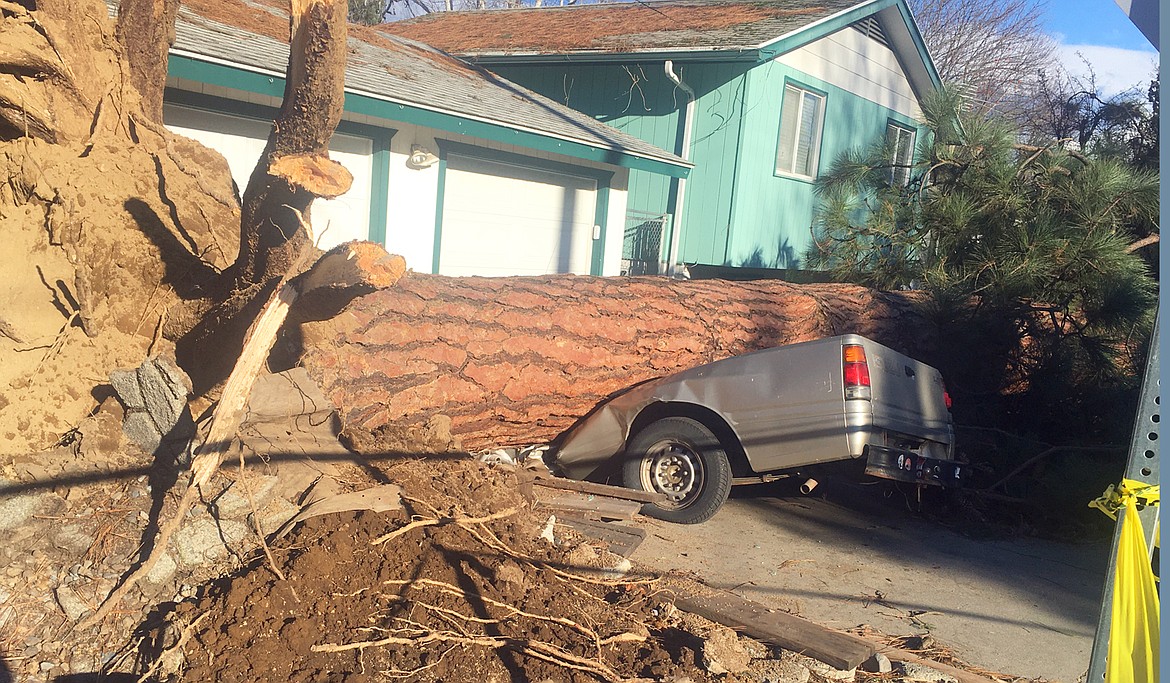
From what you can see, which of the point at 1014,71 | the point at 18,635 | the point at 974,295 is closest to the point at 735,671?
the point at 18,635

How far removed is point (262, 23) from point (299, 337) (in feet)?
22.1

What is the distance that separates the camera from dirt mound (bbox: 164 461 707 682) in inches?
147

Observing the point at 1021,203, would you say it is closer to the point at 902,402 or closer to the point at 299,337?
the point at 902,402

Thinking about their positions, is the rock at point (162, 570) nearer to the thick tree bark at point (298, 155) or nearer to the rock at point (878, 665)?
the thick tree bark at point (298, 155)

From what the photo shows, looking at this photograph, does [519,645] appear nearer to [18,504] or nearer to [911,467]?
[18,504]

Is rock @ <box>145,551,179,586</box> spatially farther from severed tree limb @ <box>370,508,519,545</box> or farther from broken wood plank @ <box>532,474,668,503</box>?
broken wood plank @ <box>532,474,668,503</box>

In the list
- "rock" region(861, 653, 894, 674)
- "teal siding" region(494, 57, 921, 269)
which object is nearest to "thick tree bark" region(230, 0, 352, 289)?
"rock" region(861, 653, 894, 674)

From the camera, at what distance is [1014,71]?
1353 inches

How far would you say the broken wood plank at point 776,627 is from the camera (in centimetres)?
419

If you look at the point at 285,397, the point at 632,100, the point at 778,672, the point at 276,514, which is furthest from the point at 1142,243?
the point at 632,100

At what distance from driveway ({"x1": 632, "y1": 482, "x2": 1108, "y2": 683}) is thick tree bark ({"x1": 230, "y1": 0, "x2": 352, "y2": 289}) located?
2872mm

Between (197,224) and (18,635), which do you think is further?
(197,224)

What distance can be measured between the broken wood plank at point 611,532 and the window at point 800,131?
1025 centimetres

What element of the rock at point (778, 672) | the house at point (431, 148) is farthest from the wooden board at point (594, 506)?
the house at point (431, 148)
